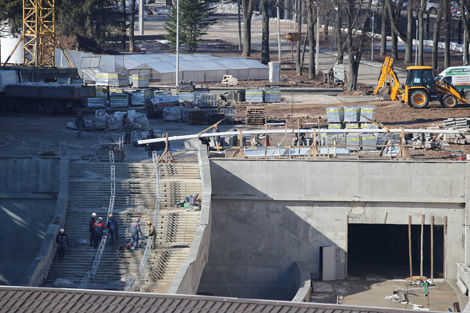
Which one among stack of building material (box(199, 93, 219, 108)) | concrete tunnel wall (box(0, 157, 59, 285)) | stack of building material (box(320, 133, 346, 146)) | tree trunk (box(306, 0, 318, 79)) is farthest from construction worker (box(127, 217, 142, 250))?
tree trunk (box(306, 0, 318, 79))

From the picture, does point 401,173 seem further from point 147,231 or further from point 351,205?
point 147,231

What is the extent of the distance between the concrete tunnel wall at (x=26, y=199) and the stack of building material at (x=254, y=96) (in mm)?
23182

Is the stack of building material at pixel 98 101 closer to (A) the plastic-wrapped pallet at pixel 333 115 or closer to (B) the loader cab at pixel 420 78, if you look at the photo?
(A) the plastic-wrapped pallet at pixel 333 115

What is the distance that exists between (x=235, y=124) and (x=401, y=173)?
15.7m

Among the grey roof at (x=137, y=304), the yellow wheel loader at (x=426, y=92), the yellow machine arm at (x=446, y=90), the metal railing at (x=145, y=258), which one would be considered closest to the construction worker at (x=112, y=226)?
the metal railing at (x=145, y=258)

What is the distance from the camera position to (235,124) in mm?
42719

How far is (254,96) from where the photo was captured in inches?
1993

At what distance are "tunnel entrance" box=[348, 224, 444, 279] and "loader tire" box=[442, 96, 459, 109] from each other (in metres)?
14.1

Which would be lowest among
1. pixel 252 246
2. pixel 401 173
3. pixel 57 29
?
pixel 252 246

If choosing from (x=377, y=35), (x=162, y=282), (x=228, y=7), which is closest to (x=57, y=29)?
(x=377, y=35)

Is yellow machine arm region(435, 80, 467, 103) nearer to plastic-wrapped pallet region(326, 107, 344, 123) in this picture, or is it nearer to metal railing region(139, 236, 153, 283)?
plastic-wrapped pallet region(326, 107, 344, 123)

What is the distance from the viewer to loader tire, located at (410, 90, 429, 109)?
45.8 m

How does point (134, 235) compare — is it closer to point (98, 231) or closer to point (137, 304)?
point (98, 231)

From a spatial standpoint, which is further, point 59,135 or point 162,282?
point 59,135
